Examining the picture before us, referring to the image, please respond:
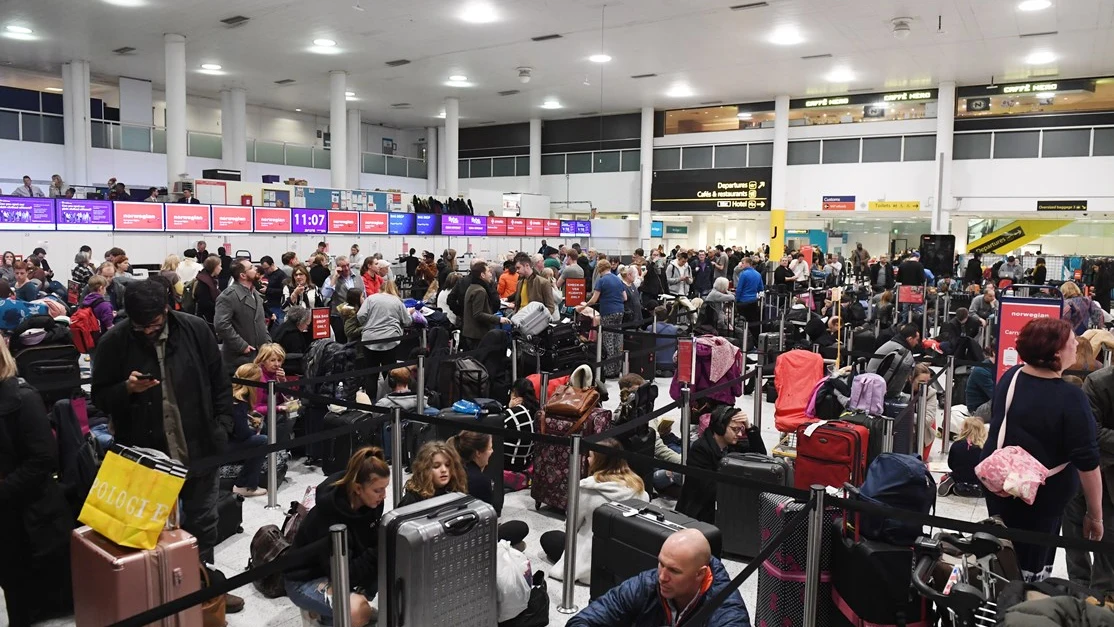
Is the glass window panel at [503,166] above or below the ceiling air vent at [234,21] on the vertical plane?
below

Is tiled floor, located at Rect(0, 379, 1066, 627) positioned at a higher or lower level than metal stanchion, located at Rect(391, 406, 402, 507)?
lower

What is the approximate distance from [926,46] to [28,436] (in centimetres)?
2150

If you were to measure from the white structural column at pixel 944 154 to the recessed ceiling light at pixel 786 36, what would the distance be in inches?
293

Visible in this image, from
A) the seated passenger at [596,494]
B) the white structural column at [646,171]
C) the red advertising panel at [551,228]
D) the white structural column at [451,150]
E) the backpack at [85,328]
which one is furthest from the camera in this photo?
the white structural column at [646,171]

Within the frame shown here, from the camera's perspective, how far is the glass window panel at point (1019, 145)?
24562 mm

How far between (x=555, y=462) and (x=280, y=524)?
1.93 meters

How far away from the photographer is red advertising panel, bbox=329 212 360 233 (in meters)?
20.9

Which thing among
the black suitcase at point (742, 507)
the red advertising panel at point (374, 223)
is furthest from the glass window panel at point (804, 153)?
the black suitcase at point (742, 507)

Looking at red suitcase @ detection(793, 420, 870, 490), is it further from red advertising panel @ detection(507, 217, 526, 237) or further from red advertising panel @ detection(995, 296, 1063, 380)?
red advertising panel @ detection(507, 217, 526, 237)

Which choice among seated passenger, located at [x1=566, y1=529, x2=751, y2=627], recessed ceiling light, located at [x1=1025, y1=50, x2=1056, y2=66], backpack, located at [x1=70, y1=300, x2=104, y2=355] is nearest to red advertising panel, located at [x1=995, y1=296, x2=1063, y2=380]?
seated passenger, located at [x1=566, y1=529, x2=751, y2=627]

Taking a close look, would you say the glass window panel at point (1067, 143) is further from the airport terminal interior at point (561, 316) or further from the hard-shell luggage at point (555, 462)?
the hard-shell luggage at point (555, 462)

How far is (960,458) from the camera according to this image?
6.25 meters

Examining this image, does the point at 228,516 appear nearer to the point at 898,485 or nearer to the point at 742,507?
the point at 742,507

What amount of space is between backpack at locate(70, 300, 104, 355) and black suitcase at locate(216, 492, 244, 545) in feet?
14.4
